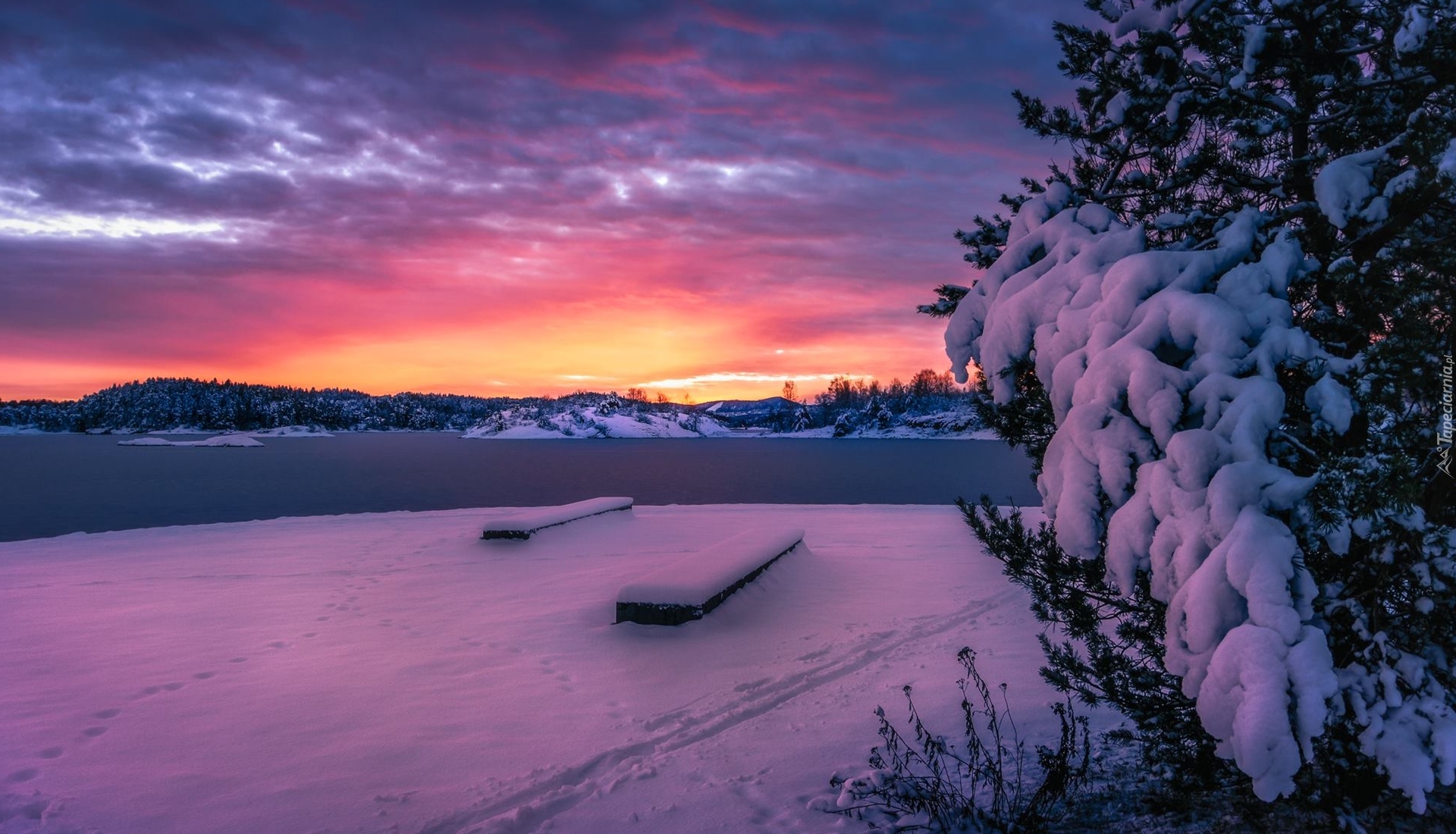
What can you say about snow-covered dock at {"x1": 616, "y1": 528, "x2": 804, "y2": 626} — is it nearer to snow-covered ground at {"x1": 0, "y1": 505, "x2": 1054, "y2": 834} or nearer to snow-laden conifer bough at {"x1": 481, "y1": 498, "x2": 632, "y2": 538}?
snow-covered ground at {"x1": 0, "y1": 505, "x2": 1054, "y2": 834}

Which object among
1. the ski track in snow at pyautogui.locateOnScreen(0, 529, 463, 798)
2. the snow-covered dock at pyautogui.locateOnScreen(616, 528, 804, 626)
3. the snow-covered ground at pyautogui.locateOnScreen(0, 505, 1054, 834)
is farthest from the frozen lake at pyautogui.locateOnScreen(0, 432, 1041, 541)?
the ski track in snow at pyautogui.locateOnScreen(0, 529, 463, 798)

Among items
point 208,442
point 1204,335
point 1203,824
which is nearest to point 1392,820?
point 1203,824

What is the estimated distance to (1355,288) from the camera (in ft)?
10.5

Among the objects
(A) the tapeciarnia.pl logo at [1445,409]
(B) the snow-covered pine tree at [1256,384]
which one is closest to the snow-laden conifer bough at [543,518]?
(B) the snow-covered pine tree at [1256,384]

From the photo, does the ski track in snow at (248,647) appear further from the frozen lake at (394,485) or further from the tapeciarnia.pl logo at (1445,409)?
the frozen lake at (394,485)

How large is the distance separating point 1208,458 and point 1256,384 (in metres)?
0.36

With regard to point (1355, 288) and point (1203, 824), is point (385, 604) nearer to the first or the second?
point (1203, 824)

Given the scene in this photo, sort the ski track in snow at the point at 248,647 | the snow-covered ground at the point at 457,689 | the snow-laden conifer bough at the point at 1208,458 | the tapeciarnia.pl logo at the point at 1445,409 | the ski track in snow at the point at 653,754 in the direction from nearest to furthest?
the snow-laden conifer bough at the point at 1208,458, the tapeciarnia.pl logo at the point at 1445,409, the ski track in snow at the point at 653,754, the snow-covered ground at the point at 457,689, the ski track in snow at the point at 248,647

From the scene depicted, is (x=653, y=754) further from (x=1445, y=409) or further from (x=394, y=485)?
(x=394, y=485)

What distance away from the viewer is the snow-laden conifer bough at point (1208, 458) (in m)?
2.65

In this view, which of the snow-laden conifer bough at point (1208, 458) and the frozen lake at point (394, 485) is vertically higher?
the snow-laden conifer bough at point (1208, 458)

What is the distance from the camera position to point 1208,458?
3.00m

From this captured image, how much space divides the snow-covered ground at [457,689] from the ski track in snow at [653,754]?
0.02m

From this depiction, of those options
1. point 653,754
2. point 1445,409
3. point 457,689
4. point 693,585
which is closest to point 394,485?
point 693,585
